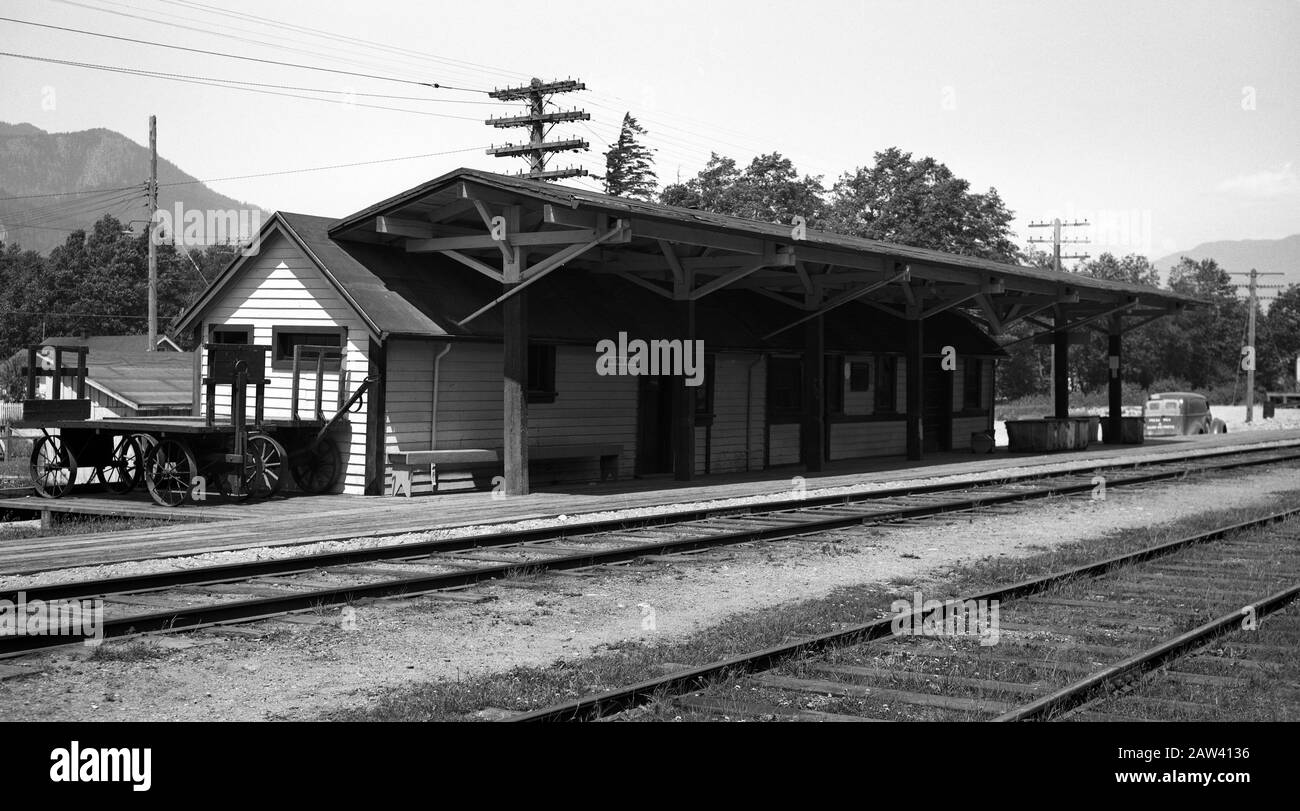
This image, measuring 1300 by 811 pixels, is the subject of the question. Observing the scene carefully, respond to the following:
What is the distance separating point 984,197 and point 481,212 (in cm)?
5279

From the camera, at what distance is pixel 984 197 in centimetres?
6562

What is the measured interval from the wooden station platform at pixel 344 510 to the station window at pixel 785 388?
1502 mm

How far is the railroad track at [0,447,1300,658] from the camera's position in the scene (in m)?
8.84

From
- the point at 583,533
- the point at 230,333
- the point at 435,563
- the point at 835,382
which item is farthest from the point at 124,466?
the point at 835,382

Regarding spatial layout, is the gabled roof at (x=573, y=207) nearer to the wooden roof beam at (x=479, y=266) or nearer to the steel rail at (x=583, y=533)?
the wooden roof beam at (x=479, y=266)

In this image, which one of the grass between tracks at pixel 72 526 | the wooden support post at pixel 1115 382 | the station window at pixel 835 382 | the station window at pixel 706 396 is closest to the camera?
the grass between tracks at pixel 72 526

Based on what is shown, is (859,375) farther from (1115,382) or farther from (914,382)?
(1115,382)

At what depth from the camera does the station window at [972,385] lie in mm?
32750

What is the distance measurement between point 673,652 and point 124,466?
46.3 feet

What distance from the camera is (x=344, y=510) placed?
52.2 feet

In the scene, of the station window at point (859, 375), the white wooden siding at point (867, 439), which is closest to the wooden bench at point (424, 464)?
the white wooden siding at point (867, 439)

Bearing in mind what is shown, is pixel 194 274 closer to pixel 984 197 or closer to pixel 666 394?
pixel 984 197

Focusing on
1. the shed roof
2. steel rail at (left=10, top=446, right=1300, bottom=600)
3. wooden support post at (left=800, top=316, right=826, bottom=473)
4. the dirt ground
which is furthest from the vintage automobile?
the shed roof

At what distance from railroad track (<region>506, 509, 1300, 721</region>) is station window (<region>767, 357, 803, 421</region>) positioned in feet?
48.2
